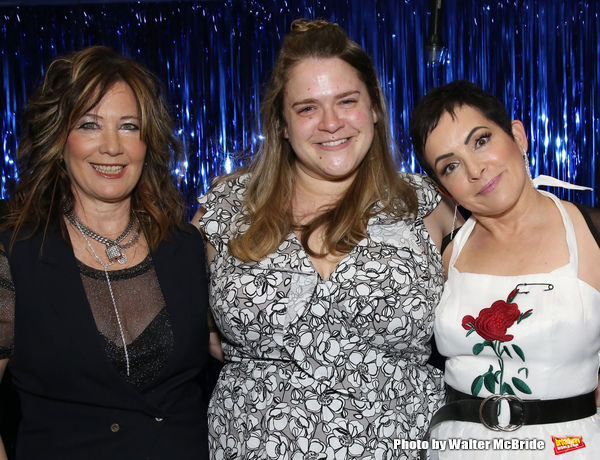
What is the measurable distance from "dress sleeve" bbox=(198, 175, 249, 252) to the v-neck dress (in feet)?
2.61

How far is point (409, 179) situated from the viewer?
2127 mm

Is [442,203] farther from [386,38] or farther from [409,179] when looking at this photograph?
[386,38]

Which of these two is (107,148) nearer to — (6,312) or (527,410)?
(6,312)

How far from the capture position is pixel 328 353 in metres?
1.78

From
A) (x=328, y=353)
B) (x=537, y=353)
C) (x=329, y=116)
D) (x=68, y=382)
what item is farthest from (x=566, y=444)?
(x=68, y=382)

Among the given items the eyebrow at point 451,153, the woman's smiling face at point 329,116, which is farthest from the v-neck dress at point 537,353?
the woman's smiling face at point 329,116

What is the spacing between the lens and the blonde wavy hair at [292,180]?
1.92m

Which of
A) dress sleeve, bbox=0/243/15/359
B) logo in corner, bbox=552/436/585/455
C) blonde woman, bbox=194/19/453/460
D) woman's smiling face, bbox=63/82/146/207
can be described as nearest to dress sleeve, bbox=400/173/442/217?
blonde woman, bbox=194/19/453/460

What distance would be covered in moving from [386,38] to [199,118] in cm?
96

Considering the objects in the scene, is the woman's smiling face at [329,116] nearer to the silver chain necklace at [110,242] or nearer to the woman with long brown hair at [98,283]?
the woman with long brown hair at [98,283]

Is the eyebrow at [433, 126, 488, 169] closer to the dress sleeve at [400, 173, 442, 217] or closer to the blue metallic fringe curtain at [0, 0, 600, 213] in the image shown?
the dress sleeve at [400, 173, 442, 217]

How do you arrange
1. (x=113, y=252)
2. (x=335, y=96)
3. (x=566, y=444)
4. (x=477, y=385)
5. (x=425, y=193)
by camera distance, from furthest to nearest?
(x=425, y=193) < (x=335, y=96) < (x=113, y=252) < (x=477, y=385) < (x=566, y=444)

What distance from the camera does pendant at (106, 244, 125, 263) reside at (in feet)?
5.99

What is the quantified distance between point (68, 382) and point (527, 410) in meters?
1.17
